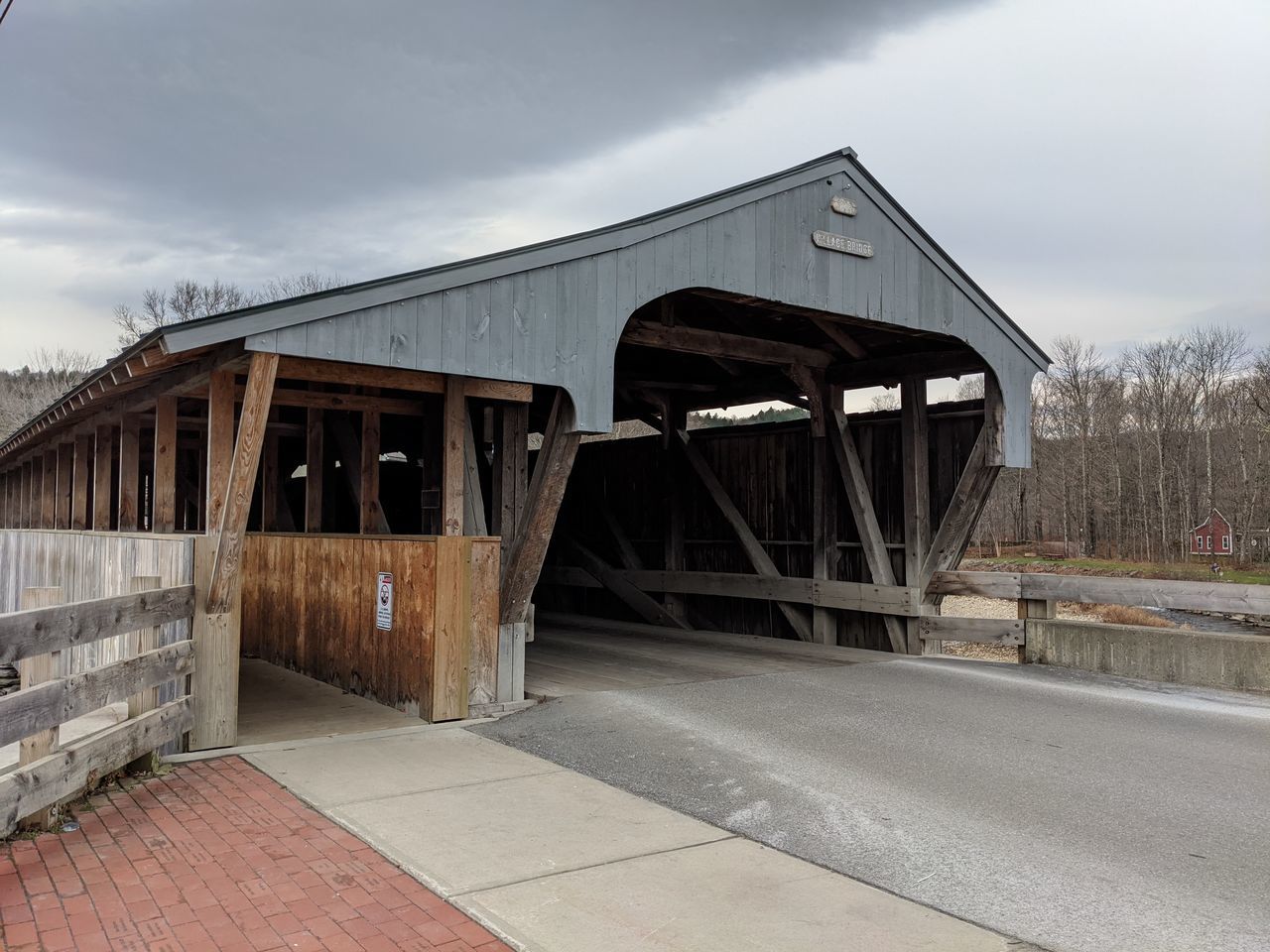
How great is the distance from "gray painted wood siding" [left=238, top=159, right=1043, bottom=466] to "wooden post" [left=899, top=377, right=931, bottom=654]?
3.47 feet

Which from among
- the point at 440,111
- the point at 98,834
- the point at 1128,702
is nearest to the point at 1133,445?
the point at 440,111

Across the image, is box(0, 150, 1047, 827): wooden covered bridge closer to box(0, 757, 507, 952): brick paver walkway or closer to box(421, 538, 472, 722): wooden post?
box(421, 538, 472, 722): wooden post

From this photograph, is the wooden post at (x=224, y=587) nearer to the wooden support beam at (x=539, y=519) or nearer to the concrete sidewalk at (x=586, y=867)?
the concrete sidewalk at (x=586, y=867)

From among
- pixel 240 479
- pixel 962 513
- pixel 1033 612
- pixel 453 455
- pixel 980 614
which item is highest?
pixel 453 455

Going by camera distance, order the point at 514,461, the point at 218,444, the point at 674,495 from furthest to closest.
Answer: the point at 674,495
the point at 514,461
the point at 218,444

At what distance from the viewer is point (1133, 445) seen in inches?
1795

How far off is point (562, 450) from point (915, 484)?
5384 mm

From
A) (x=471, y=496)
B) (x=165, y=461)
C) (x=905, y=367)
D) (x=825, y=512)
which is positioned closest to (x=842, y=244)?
(x=905, y=367)

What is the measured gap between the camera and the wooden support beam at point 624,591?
14.4m

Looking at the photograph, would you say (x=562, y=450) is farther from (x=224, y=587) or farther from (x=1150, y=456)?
(x=1150, y=456)

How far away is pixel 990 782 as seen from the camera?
5.78m

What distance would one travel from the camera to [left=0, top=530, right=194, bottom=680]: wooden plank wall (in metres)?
6.53

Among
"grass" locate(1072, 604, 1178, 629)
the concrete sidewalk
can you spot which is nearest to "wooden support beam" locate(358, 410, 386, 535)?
the concrete sidewalk

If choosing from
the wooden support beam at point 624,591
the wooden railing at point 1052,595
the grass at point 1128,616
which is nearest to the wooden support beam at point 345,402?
the wooden support beam at point 624,591
